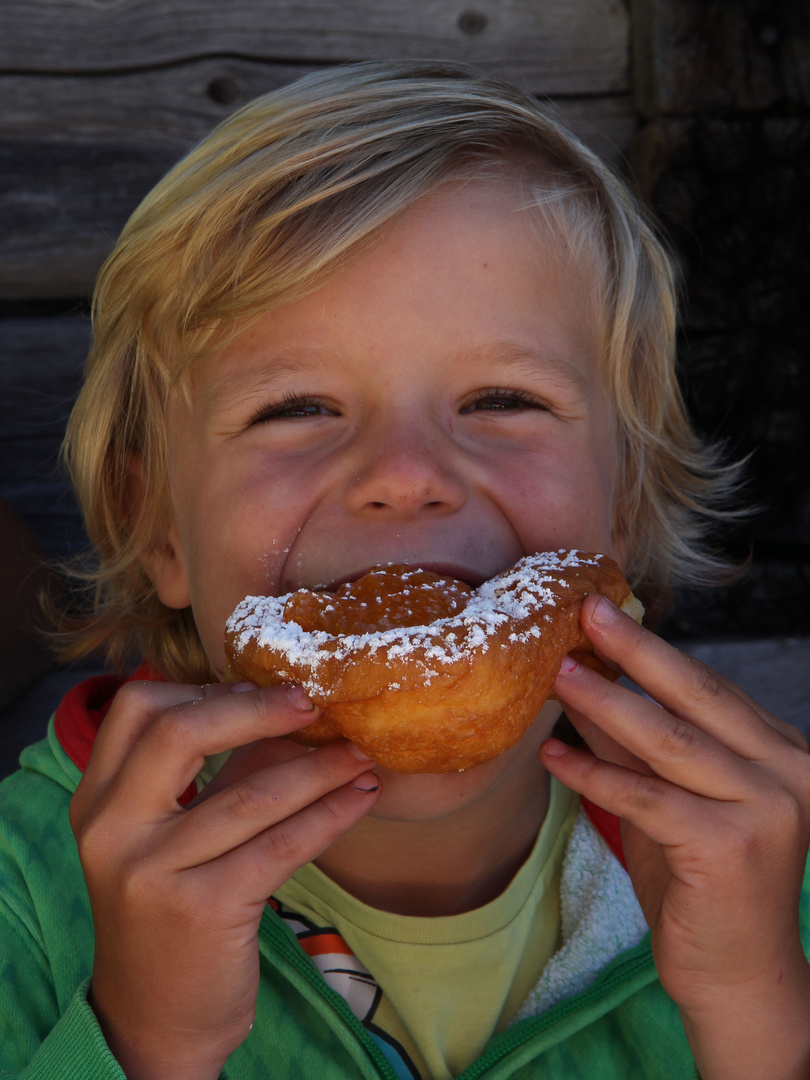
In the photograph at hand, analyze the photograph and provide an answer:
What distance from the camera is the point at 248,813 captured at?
1473 mm

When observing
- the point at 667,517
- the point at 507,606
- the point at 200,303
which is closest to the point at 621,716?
the point at 507,606

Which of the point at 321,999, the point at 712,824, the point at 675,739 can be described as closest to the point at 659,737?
the point at 675,739

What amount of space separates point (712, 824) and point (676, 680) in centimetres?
24

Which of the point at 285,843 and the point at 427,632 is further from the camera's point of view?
the point at 285,843

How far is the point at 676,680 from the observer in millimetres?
1542

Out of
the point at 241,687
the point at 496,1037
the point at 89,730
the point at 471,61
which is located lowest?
the point at 496,1037

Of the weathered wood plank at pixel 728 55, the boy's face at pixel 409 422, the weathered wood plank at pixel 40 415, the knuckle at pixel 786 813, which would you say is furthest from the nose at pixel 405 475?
the weathered wood plank at pixel 728 55

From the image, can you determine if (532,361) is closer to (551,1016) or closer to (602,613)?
(602,613)

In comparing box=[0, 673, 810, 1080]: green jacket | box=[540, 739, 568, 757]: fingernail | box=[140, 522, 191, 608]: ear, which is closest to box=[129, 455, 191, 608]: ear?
box=[140, 522, 191, 608]: ear

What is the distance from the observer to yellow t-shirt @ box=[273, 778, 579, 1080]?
202 centimetres

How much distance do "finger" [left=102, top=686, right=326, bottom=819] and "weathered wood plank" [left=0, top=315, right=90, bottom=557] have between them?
176cm

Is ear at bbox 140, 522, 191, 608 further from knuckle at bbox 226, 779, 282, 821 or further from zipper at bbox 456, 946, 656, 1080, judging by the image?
zipper at bbox 456, 946, 656, 1080

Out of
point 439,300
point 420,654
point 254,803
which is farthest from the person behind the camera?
point 439,300

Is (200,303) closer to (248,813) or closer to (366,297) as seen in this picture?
(366,297)
